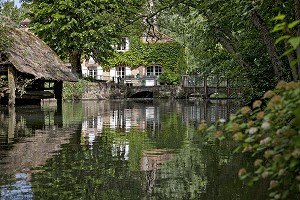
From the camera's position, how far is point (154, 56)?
57656 mm

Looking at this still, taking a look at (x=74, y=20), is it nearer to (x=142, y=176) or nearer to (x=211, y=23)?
(x=211, y=23)

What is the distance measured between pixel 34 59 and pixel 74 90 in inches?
577

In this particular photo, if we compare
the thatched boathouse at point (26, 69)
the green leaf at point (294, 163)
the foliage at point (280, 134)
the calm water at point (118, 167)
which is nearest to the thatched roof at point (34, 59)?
the thatched boathouse at point (26, 69)

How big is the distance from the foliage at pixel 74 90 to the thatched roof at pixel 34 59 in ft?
29.2

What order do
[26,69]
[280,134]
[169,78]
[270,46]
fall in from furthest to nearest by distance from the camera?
1. [169,78]
2. [26,69]
3. [270,46]
4. [280,134]

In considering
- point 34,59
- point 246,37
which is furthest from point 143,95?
point 246,37

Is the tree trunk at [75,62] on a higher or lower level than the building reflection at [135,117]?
higher

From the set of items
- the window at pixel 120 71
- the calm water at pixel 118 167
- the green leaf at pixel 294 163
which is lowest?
the calm water at pixel 118 167

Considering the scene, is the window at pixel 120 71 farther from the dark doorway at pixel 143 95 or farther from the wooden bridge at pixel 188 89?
the wooden bridge at pixel 188 89

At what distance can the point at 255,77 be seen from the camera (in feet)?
58.4

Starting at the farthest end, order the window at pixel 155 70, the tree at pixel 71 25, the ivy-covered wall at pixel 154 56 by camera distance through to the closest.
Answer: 1. the window at pixel 155 70
2. the ivy-covered wall at pixel 154 56
3. the tree at pixel 71 25

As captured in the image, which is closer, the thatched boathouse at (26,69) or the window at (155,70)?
the thatched boathouse at (26,69)

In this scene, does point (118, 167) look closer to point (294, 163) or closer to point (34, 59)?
point (294, 163)

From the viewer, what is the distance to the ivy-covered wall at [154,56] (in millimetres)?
55781
